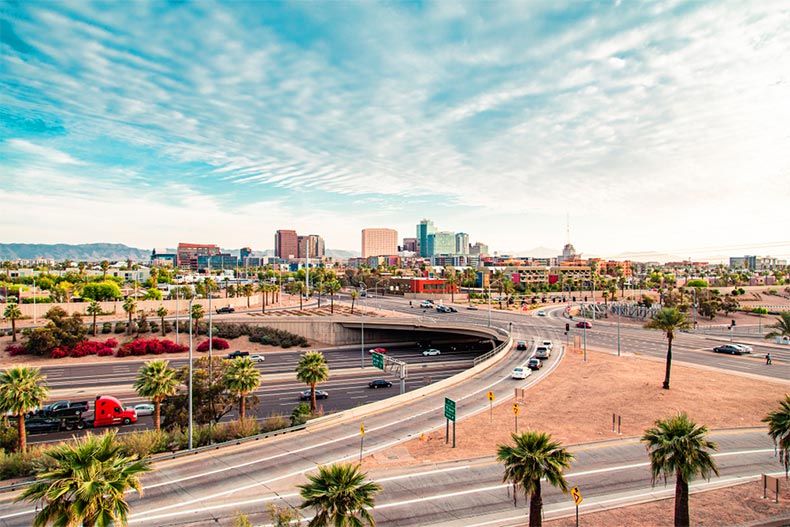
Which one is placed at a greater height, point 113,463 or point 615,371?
point 113,463

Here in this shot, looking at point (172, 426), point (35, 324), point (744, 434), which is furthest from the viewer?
point (35, 324)

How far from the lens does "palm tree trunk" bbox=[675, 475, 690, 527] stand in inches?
723

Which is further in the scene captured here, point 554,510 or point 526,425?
Result: point 526,425

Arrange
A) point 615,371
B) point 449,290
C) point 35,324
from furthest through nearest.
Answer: point 449,290, point 35,324, point 615,371

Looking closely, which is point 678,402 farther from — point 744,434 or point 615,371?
point 615,371

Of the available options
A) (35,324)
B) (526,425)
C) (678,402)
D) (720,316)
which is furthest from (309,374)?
(720,316)

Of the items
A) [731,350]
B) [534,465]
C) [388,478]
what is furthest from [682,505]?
[731,350]

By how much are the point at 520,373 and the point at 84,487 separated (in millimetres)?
40887

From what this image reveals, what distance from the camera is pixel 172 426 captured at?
1384 inches

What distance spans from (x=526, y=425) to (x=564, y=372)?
1976 centimetres

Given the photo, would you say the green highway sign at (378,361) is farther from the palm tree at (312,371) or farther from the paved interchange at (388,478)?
the paved interchange at (388,478)

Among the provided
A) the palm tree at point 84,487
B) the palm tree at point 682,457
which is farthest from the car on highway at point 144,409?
the palm tree at point 682,457

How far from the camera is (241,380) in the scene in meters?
35.8

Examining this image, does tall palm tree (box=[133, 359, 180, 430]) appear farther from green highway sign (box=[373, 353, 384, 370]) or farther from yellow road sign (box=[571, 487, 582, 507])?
yellow road sign (box=[571, 487, 582, 507])
